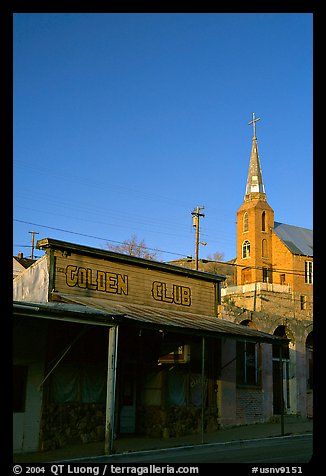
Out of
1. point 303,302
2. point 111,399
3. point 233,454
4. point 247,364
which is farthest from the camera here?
point 303,302

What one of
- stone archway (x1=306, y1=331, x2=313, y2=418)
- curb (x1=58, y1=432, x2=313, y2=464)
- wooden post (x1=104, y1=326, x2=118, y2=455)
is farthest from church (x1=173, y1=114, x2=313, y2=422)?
wooden post (x1=104, y1=326, x2=118, y2=455)

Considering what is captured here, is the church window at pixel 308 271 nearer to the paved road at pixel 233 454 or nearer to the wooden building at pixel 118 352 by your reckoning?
the wooden building at pixel 118 352

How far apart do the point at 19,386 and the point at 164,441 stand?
4505mm

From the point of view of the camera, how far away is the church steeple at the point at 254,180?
67.8 meters

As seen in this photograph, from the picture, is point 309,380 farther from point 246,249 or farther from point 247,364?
point 246,249

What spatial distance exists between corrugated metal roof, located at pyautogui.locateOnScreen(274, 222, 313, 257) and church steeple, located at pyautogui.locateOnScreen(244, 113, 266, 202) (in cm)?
418

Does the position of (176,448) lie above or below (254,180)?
below

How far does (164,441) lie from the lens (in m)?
16.2

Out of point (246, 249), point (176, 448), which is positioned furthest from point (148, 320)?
point (246, 249)

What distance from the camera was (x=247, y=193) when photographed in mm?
68438

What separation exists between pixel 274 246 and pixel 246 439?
50.0 metres

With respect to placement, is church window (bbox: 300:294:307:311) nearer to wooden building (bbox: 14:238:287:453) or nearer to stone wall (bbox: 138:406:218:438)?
wooden building (bbox: 14:238:287:453)

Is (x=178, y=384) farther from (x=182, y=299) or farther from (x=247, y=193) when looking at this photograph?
(x=247, y=193)
